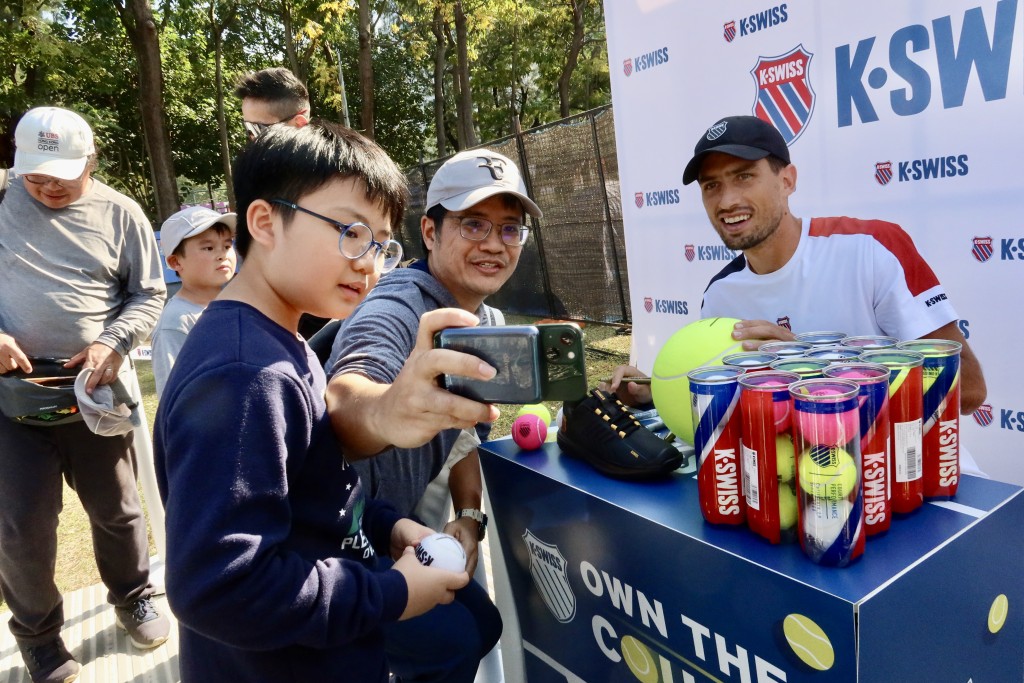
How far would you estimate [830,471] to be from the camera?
113 cm

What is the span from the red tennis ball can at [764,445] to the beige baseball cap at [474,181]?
3.05 feet

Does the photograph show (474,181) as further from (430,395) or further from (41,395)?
(41,395)

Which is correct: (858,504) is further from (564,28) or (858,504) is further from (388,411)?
(564,28)

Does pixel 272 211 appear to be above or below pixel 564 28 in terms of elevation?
below

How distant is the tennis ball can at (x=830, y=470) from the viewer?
1.12 m

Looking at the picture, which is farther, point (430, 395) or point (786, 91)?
point (786, 91)

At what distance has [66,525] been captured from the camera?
15.6 ft

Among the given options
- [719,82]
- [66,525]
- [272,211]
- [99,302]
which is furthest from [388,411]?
[66,525]

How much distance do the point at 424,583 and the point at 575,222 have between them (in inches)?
317

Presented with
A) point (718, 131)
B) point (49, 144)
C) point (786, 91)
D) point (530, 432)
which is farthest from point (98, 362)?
point (786, 91)

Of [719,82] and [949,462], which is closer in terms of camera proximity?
[949,462]

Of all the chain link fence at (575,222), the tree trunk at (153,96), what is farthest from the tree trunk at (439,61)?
the chain link fence at (575,222)

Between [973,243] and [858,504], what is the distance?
1977 mm

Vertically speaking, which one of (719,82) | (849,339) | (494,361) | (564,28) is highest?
(564,28)
